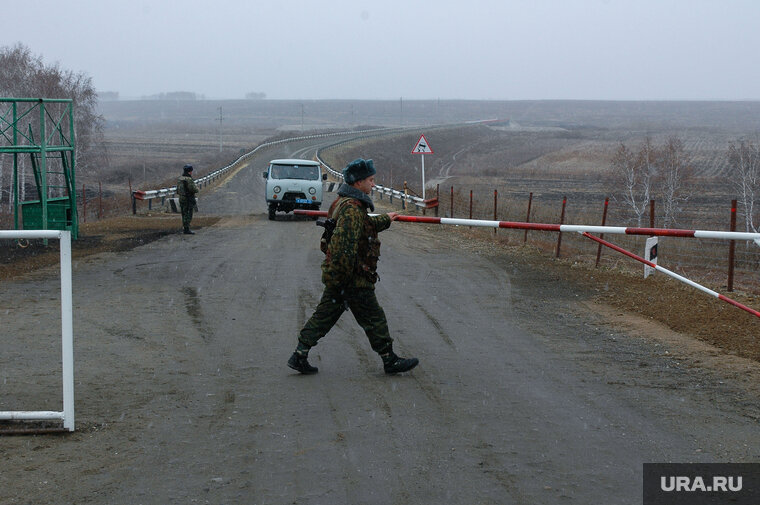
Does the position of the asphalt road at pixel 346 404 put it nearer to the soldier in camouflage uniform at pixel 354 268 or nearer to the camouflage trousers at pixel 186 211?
the soldier in camouflage uniform at pixel 354 268

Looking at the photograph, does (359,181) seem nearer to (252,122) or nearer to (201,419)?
(201,419)

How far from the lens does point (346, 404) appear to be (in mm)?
6449

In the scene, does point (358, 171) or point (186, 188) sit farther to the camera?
point (186, 188)

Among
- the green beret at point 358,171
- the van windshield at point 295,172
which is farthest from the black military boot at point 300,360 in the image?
the van windshield at point 295,172

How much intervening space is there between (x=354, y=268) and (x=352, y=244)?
0.74 ft

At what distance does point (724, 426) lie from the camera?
19.7 ft

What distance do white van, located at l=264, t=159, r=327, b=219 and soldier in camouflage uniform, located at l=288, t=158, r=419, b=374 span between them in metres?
17.8

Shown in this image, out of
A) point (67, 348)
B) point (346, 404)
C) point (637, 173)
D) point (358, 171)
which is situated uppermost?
point (358, 171)

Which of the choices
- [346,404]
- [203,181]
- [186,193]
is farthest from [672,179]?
[346,404]

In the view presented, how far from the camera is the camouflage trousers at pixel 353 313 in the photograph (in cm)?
709

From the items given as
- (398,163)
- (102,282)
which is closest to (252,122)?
(398,163)

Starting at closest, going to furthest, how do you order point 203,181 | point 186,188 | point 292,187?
point 186,188, point 292,187, point 203,181

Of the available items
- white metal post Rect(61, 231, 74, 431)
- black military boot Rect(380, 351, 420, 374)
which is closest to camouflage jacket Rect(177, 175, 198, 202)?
black military boot Rect(380, 351, 420, 374)

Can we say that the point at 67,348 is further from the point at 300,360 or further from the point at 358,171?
the point at 358,171
